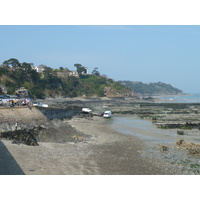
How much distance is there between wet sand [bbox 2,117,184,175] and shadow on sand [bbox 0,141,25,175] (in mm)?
276

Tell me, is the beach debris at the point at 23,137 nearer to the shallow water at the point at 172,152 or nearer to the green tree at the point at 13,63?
the shallow water at the point at 172,152

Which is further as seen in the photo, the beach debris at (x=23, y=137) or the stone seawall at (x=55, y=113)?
the stone seawall at (x=55, y=113)

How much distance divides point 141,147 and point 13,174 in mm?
15967

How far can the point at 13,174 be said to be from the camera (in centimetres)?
1727

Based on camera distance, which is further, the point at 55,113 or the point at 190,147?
the point at 55,113

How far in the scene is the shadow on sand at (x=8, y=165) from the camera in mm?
17595

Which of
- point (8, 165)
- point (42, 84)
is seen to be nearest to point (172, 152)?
point (8, 165)

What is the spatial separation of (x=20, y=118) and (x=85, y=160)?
1625 centimetres

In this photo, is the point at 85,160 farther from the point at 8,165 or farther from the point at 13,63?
the point at 13,63

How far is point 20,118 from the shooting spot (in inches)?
1427

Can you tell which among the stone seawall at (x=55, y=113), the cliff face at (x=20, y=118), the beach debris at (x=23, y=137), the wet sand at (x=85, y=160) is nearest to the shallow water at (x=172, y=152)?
the wet sand at (x=85, y=160)

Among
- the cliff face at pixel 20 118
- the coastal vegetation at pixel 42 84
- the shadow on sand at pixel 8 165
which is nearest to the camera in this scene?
the shadow on sand at pixel 8 165

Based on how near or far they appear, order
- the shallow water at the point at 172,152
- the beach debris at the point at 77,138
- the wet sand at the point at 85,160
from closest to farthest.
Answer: the wet sand at the point at 85,160 → the shallow water at the point at 172,152 → the beach debris at the point at 77,138

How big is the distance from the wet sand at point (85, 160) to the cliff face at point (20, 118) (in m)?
7.47
